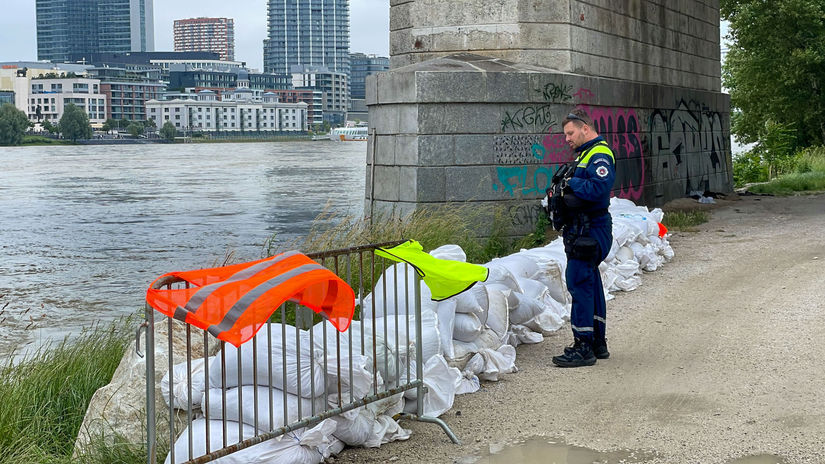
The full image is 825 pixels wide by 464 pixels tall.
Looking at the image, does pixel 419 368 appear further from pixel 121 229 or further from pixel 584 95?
pixel 121 229

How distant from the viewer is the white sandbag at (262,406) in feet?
16.6

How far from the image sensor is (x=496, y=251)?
13.2m

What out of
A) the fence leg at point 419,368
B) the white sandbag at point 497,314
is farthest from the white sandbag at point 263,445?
the white sandbag at point 497,314

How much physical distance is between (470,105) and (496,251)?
6.19 ft

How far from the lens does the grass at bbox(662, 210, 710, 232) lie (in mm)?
15531

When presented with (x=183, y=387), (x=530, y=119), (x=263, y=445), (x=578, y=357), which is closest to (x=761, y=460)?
(x=578, y=357)

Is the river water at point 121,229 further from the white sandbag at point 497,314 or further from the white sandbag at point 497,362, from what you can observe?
the white sandbag at point 497,362

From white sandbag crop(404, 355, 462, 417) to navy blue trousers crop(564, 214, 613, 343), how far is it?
3.84 feet

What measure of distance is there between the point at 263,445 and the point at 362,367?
75 centimetres

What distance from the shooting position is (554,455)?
529cm

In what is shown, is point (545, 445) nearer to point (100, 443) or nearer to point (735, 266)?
point (100, 443)

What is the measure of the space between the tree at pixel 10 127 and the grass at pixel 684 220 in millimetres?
134650

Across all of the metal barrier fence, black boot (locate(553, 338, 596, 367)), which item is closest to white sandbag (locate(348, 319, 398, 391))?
the metal barrier fence

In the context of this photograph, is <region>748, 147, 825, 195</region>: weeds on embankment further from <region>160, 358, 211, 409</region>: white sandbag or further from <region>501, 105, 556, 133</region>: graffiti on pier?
<region>160, 358, 211, 409</region>: white sandbag
